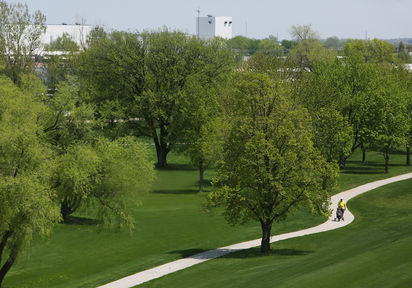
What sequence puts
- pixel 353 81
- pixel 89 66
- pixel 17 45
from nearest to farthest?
pixel 17 45 < pixel 353 81 < pixel 89 66

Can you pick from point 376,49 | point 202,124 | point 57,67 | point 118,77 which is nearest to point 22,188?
point 202,124

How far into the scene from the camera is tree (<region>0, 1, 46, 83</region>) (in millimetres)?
62312

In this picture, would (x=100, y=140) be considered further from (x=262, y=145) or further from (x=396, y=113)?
(x=396, y=113)

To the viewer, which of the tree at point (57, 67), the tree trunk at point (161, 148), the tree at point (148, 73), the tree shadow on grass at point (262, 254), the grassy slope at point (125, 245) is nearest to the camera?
the grassy slope at point (125, 245)

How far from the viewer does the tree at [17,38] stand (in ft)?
204

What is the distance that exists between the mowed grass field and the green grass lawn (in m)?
1.80

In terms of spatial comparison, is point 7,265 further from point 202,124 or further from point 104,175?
point 202,124

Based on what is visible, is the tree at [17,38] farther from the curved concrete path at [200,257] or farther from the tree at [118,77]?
the curved concrete path at [200,257]

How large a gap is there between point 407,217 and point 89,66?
47.8 m

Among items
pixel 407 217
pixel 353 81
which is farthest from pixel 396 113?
pixel 407 217

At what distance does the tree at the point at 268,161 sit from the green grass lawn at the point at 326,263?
256cm

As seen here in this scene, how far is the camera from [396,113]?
66750 millimetres

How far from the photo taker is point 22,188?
29.3m

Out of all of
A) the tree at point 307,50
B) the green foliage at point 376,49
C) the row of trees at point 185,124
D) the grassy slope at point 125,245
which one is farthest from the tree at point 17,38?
the green foliage at point 376,49
